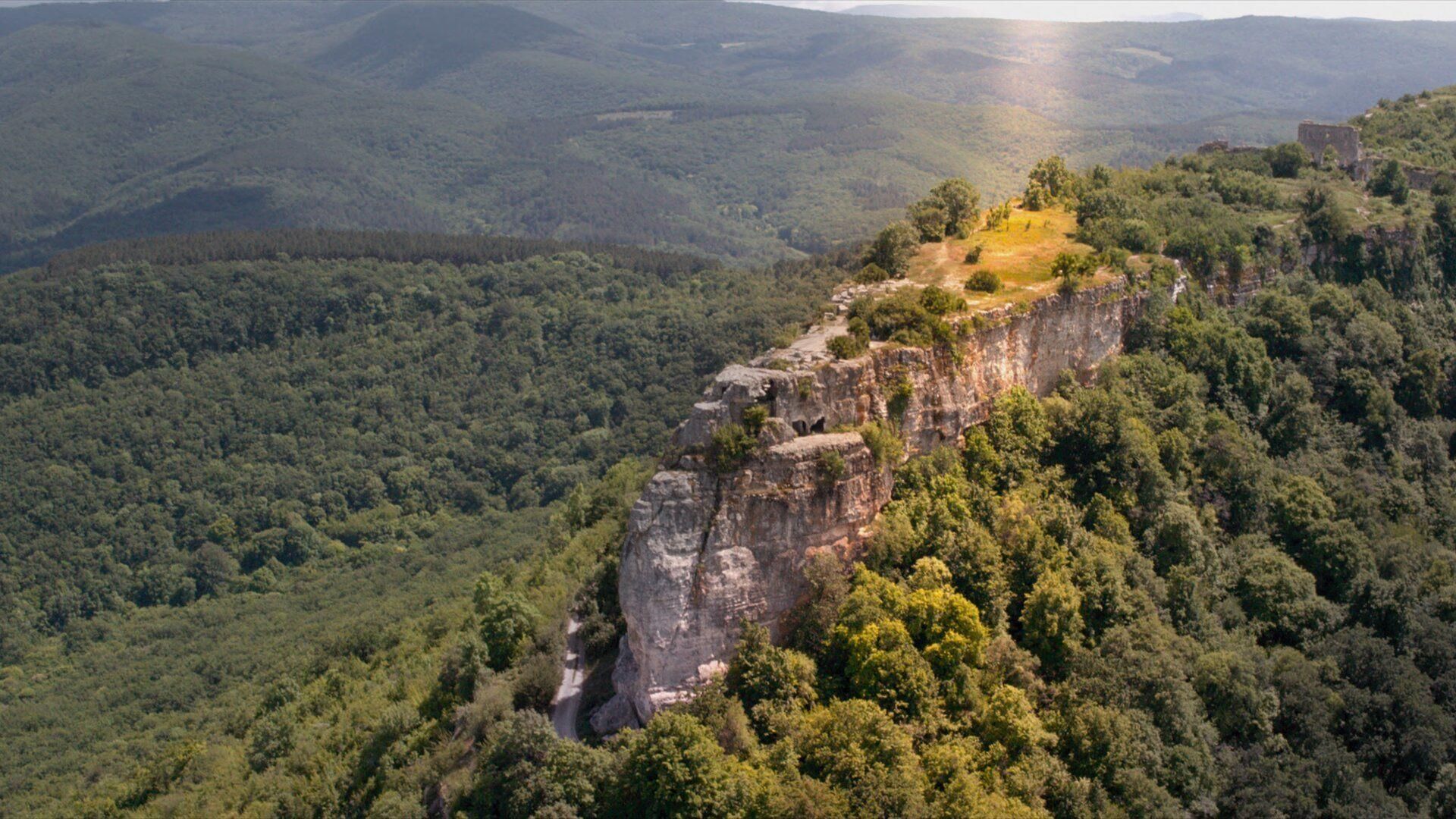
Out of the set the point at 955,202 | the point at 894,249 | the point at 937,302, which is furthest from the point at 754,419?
the point at 955,202

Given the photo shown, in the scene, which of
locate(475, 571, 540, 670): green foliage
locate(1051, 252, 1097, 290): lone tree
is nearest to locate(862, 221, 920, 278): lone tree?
locate(1051, 252, 1097, 290): lone tree

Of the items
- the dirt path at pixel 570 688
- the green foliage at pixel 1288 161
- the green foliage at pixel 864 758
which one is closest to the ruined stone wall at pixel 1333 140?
the green foliage at pixel 1288 161

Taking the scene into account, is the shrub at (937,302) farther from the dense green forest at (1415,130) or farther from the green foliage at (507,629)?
the dense green forest at (1415,130)

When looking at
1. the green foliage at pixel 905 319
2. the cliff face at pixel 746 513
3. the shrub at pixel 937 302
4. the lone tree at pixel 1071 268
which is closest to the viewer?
the cliff face at pixel 746 513

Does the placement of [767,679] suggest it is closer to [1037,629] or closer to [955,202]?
[1037,629]

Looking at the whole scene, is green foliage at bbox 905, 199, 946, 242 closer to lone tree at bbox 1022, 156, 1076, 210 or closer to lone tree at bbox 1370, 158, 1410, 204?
lone tree at bbox 1022, 156, 1076, 210

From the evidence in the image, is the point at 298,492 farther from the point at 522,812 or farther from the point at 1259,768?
the point at 1259,768

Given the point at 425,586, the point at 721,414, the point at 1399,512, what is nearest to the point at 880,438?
the point at 721,414
